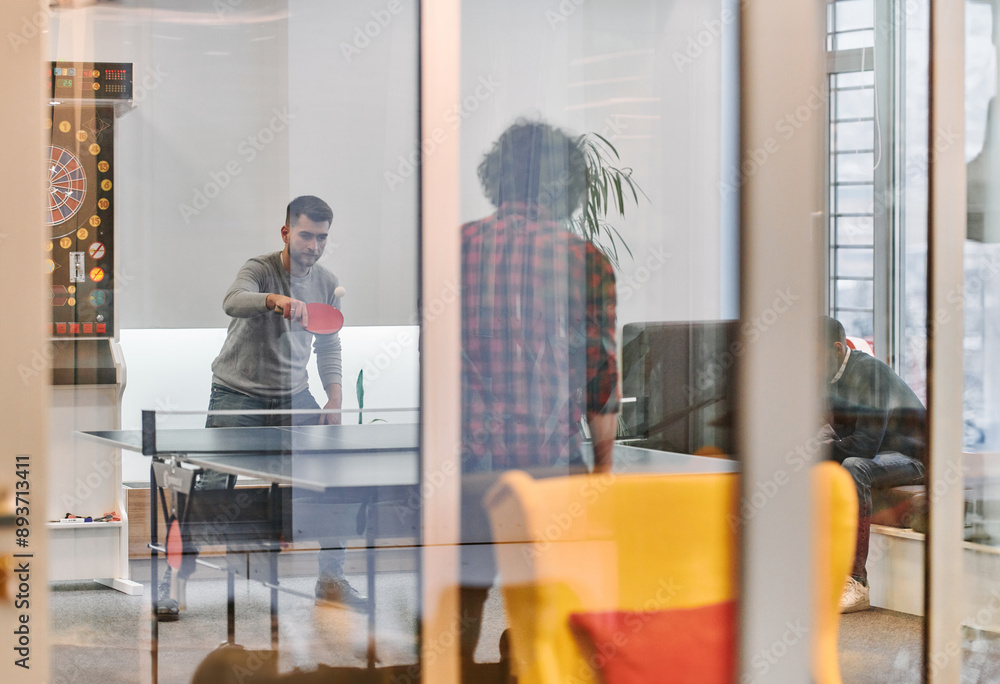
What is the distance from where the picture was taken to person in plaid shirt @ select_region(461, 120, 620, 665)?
1.55m

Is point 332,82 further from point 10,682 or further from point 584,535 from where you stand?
point 10,682

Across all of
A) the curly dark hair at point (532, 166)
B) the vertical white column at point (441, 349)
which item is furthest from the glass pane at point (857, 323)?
the vertical white column at point (441, 349)

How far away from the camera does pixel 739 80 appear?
164 centimetres

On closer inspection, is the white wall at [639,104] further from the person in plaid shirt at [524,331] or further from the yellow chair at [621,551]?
the yellow chair at [621,551]

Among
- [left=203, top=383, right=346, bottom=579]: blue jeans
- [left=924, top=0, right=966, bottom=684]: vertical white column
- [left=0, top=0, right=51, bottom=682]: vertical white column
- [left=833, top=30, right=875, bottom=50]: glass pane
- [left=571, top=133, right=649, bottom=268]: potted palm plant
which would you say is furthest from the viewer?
[left=924, top=0, right=966, bottom=684]: vertical white column

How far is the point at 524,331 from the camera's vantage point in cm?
157

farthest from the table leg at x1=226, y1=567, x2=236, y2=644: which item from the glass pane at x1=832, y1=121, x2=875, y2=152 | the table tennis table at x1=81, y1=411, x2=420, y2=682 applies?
the glass pane at x1=832, y1=121, x2=875, y2=152

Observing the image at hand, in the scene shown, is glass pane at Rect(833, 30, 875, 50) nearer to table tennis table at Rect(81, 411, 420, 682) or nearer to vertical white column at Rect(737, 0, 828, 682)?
vertical white column at Rect(737, 0, 828, 682)

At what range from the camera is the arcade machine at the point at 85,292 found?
1.41 m

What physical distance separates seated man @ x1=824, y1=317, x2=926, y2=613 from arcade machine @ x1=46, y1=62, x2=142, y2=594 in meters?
1.30

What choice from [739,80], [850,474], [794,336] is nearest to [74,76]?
[739,80]

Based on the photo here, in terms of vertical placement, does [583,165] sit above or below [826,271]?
above

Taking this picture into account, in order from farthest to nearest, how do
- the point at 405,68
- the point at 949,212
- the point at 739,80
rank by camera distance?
the point at 949,212 → the point at 739,80 → the point at 405,68

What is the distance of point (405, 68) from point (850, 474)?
1143 millimetres
